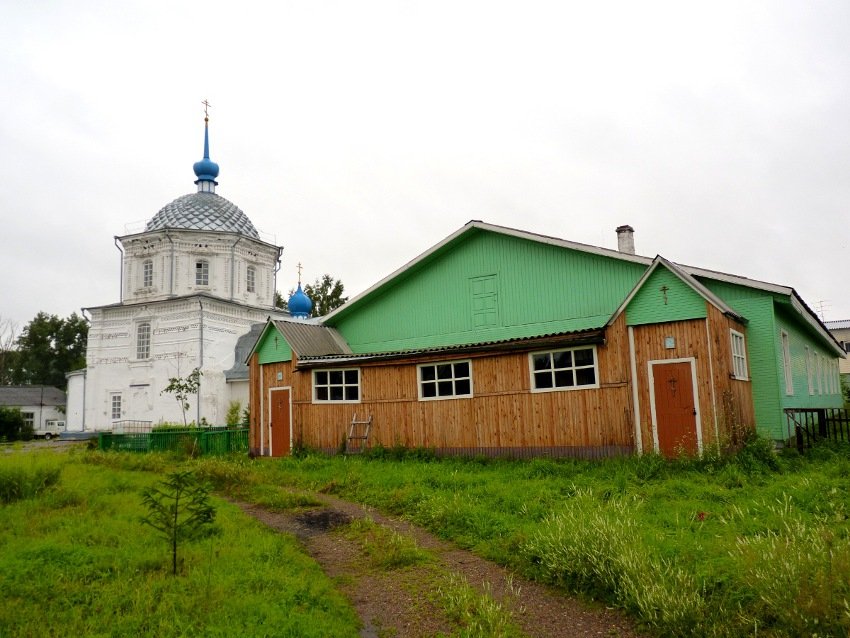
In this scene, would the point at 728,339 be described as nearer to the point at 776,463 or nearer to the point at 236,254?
the point at 776,463

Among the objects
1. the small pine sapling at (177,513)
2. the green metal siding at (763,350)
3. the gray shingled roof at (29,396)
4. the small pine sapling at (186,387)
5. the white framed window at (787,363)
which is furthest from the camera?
the gray shingled roof at (29,396)

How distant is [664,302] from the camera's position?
13.0 meters

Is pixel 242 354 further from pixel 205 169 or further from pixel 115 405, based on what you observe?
pixel 205 169

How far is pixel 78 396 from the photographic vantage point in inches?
1478

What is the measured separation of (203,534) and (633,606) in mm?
5620

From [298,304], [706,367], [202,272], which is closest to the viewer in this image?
[706,367]

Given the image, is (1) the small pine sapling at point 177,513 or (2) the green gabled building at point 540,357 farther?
(2) the green gabled building at point 540,357

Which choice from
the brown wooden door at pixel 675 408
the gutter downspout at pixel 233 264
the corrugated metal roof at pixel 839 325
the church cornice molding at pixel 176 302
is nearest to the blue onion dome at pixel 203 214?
the gutter downspout at pixel 233 264

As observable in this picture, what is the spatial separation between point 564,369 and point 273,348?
30.8 feet

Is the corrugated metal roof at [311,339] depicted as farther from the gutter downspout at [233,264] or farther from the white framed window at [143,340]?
the white framed window at [143,340]

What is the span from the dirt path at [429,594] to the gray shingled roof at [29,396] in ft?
172

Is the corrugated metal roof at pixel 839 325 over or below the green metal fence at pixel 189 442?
over

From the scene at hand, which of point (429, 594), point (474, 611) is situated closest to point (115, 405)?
point (429, 594)

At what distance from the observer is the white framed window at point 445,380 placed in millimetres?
15562
